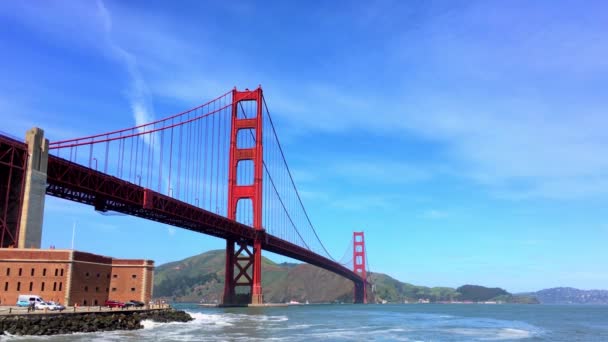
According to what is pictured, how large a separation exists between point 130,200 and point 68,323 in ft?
78.7

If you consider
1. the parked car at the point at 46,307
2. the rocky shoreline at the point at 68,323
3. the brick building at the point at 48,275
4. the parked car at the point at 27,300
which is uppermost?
the brick building at the point at 48,275

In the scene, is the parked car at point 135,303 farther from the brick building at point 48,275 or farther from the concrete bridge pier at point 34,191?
the concrete bridge pier at point 34,191

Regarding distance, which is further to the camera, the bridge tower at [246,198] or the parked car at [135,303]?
the bridge tower at [246,198]

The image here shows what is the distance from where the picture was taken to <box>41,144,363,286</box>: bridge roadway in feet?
156

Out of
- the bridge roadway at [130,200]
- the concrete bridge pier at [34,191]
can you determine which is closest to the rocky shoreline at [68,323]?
the concrete bridge pier at [34,191]

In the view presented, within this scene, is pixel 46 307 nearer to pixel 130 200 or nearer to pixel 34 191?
pixel 34 191

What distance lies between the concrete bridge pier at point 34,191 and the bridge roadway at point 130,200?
2.95 meters

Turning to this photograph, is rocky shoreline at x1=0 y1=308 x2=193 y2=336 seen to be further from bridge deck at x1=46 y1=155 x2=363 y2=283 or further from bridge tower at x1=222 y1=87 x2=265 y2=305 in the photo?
bridge tower at x1=222 y1=87 x2=265 y2=305

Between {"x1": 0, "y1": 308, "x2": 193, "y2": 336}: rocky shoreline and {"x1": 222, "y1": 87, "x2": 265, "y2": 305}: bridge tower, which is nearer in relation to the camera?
{"x1": 0, "y1": 308, "x2": 193, "y2": 336}: rocky shoreline

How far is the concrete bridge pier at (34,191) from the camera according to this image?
3984 cm

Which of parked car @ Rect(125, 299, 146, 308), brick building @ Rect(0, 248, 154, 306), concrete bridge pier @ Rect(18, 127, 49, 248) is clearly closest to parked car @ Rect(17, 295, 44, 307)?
brick building @ Rect(0, 248, 154, 306)

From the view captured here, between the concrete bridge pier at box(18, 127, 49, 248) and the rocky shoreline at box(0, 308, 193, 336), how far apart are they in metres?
7.88

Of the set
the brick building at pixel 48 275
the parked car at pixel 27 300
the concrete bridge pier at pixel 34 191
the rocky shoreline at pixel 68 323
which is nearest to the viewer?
the rocky shoreline at pixel 68 323

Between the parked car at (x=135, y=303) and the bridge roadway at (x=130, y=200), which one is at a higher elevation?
the bridge roadway at (x=130, y=200)
